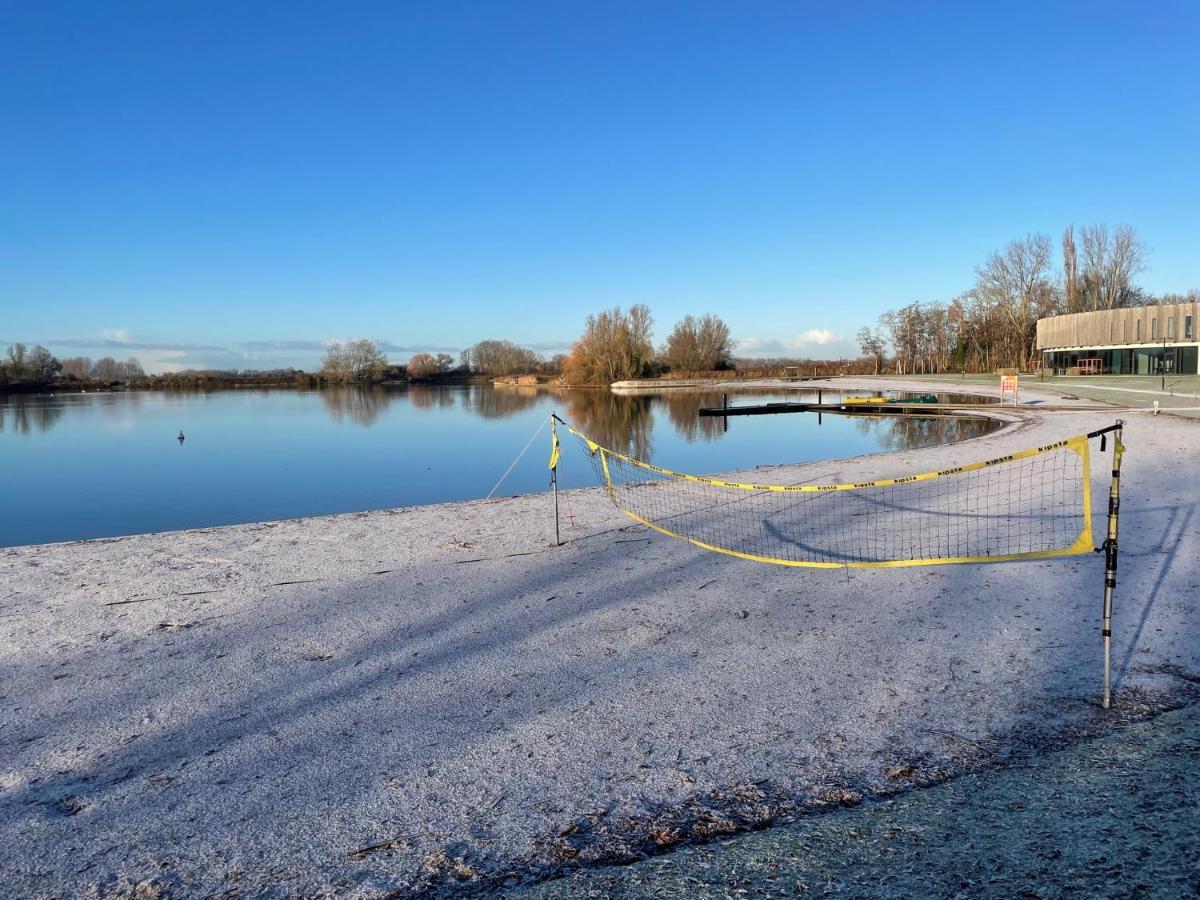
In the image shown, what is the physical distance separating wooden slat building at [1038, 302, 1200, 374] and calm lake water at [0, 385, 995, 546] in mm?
30664

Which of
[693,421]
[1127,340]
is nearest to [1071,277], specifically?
[1127,340]

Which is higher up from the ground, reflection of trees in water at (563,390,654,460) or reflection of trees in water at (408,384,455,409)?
reflection of trees in water at (408,384,455,409)

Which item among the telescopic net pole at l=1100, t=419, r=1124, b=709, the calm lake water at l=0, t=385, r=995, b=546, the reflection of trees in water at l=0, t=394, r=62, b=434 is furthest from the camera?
the reflection of trees in water at l=0, t=394, r=62, b=434

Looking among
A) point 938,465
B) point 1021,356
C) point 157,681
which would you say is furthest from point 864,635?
point 1021,356

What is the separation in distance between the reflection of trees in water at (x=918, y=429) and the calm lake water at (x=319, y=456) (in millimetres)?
99

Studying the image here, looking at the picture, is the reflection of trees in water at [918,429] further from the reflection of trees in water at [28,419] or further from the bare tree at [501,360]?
the bare tree at [501,360]

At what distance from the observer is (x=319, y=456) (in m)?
24.2

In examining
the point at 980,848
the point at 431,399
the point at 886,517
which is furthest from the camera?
the point at 431,399

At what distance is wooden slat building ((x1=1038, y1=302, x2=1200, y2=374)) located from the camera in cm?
4850

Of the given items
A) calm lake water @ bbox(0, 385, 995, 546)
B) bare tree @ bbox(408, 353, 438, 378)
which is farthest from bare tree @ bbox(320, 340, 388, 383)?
calm lake water @ bbox(0, 385, 995, 546)

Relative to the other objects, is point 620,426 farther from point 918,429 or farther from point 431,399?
point 431,399

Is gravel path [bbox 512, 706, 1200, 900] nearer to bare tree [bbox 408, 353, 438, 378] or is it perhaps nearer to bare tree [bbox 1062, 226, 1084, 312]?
bare tree [bbox 1062, 226, 1084, 312]

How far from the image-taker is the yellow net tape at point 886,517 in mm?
7928

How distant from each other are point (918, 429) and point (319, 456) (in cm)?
2104
